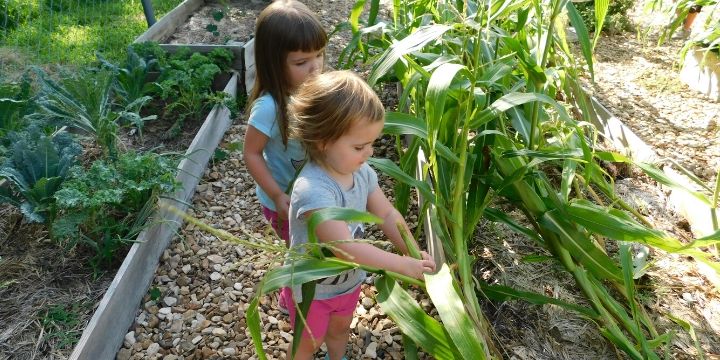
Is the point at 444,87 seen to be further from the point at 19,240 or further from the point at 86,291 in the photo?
the point at 19,240

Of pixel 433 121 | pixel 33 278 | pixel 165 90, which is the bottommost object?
pixel 33 278

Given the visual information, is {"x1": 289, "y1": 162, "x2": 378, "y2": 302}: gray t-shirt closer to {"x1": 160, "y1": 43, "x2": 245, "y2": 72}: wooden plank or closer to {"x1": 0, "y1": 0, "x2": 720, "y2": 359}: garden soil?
{"x1": 0, "y1": 0, "x2": 720, "y2": 359}: garden soil

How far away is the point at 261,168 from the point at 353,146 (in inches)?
23.8

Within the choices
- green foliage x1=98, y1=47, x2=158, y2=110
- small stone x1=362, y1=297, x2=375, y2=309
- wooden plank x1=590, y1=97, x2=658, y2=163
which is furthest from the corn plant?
green foliage x1=98, y1=47, x2=158, y2=110

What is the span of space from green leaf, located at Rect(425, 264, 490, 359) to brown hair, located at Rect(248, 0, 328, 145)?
797mm

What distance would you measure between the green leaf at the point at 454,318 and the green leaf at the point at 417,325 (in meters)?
0.07

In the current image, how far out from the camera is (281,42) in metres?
1.73

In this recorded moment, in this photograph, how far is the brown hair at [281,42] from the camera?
1.72 m

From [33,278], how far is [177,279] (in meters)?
0.52

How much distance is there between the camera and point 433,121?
4.68ft

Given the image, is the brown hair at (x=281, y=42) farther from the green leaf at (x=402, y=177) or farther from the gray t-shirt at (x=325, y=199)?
the gray t-shirt at (x=325, y=199)

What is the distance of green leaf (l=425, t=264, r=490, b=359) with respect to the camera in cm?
109

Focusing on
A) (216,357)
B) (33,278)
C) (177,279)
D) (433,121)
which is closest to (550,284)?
(433,121)

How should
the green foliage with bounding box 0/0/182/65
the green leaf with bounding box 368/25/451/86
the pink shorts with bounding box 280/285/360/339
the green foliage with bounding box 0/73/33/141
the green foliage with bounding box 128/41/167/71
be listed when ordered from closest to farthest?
1. the pink shorts with bounding box 280/285/360/339
2. the green leaf with bounding box 368/25/451/86
3. the green foliage with bounding box 0/73/33/141
4. the green foliage with bounding box 128/41/167/71
5. the green foliage with bounding box 0/0/182/65
